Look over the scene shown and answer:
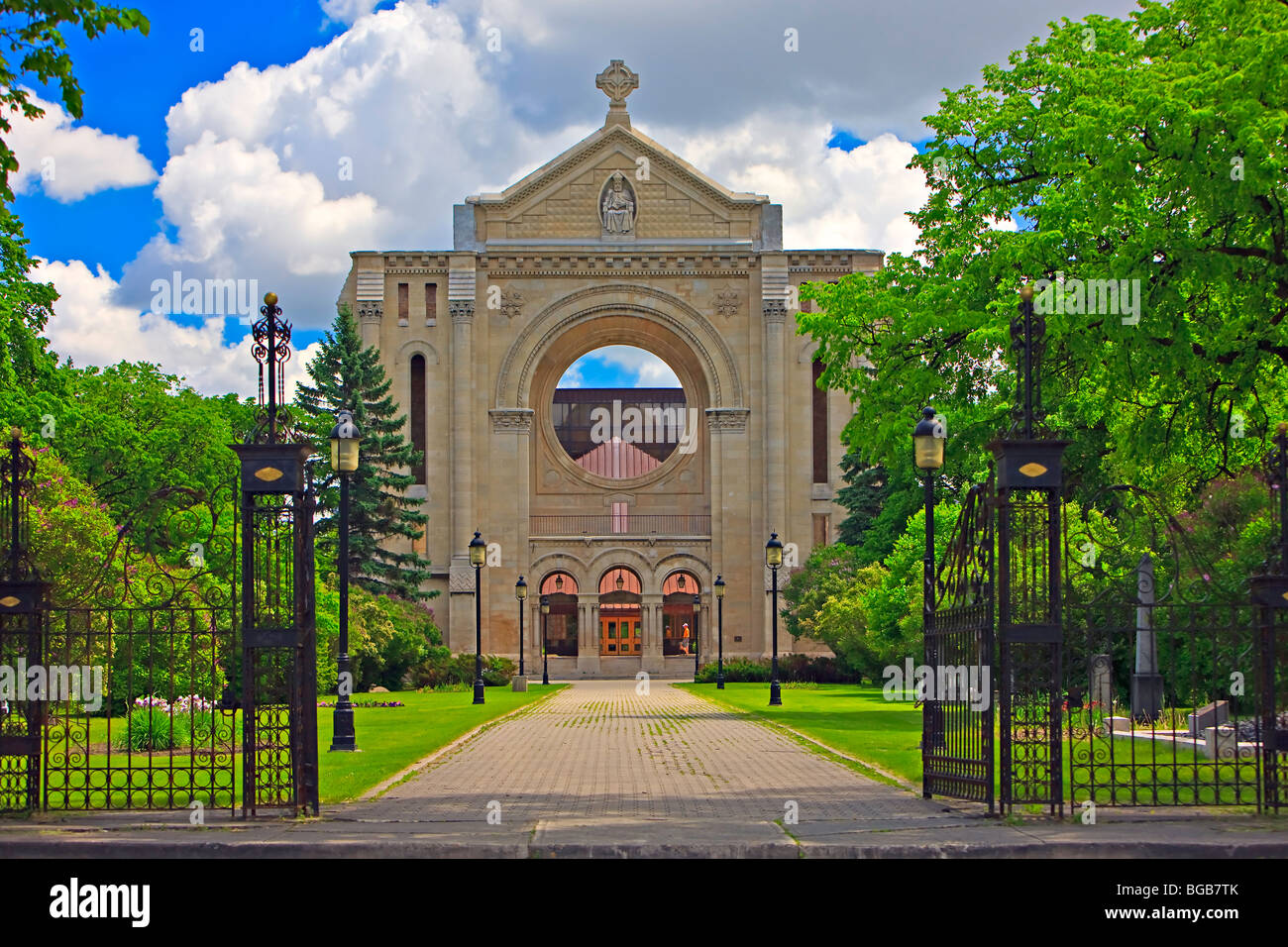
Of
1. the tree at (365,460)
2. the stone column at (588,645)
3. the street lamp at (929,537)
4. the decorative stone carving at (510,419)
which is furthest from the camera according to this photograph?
the decorative stone carving at (510,419)

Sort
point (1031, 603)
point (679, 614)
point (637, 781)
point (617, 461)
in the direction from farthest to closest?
point (617, 461) → point (679, 614) → point (637, 781) → point (1031, 603)

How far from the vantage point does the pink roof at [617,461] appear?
289ft

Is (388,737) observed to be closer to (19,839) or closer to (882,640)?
(19,839)

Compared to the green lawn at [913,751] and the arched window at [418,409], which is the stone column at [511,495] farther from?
the green lawn at [913,751]

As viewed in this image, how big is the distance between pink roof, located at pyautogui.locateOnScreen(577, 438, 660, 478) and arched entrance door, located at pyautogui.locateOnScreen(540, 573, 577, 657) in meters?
17.9

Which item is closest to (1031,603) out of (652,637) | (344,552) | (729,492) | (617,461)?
(344,552)

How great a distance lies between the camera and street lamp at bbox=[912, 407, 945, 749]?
15.3 metres

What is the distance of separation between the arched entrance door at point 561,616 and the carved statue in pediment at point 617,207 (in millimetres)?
16612

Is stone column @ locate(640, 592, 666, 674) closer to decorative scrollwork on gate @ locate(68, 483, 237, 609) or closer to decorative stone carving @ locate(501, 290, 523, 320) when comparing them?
decorative stone carving @ locate(501, 290, 523, 320)

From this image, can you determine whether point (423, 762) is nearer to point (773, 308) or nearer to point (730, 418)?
point (730, 418)

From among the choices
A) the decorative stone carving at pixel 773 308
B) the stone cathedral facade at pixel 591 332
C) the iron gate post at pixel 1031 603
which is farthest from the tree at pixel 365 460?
the iron gate post at pixel 1031 603

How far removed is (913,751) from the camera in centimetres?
2162

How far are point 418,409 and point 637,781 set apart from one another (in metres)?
53.1

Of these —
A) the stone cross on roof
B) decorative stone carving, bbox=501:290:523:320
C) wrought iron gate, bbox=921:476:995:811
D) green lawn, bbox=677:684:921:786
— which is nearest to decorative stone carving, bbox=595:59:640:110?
the stone cross on roof
